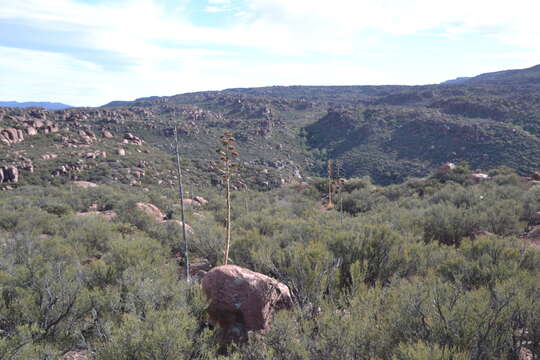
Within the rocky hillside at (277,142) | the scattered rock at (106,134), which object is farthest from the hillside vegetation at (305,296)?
the scattered rock at (106,134)

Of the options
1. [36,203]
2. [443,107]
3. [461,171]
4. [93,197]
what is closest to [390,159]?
[461,171]

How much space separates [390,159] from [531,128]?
22.1m

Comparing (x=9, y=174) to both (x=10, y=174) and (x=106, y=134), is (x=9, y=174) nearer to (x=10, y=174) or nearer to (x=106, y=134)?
(x=10, y=174)

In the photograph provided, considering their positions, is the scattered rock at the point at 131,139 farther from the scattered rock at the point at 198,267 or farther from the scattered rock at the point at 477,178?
the scattered rock at the point at 477,178

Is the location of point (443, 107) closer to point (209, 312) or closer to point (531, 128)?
point (531, 128)

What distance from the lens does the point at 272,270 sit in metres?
8.34

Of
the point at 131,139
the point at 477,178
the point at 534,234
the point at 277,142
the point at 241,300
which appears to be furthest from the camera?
the point at 277,142

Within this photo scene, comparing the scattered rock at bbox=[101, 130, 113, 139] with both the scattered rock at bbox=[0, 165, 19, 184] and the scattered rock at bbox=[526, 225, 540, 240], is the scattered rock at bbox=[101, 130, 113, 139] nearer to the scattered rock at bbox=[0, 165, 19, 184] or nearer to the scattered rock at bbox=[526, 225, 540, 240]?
the scattered rock at bbox=[0, 165, 19, 184]

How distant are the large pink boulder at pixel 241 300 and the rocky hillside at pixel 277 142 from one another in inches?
838

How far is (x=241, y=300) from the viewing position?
650 cm

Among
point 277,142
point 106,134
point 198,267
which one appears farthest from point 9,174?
point 277,142

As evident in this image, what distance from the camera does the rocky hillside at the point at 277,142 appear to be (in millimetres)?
38500

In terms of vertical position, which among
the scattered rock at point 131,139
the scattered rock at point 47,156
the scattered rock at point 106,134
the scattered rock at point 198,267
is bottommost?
the scattered rock at point 198,267

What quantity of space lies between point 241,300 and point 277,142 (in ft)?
189
